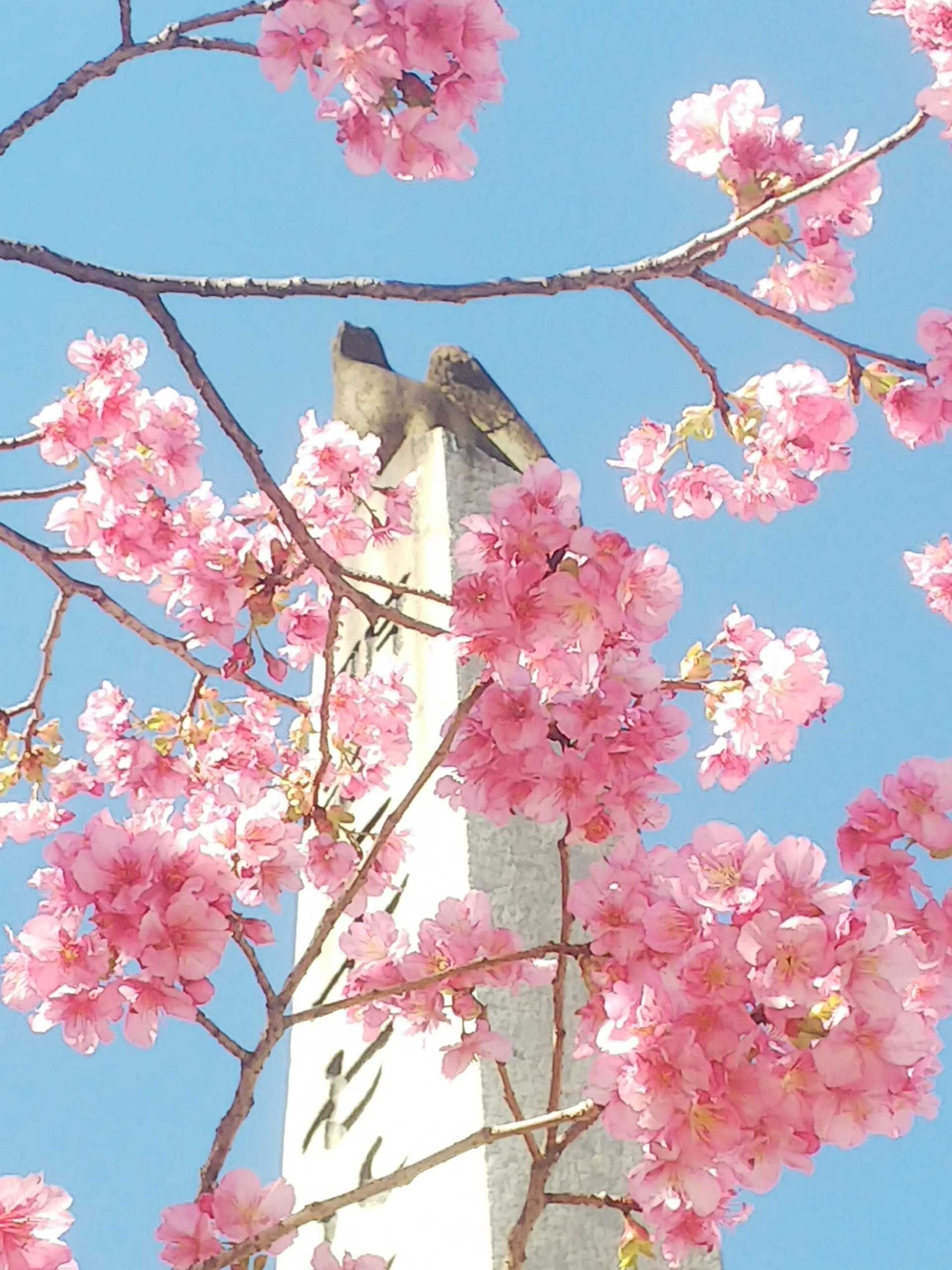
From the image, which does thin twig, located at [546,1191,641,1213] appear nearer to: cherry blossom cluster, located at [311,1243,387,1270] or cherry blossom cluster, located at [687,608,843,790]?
cherry blossom cluster, located at [311,1243,387,1270]

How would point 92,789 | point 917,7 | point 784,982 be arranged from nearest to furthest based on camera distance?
1. point 784,982
2. point 917,7
3. point 92,789

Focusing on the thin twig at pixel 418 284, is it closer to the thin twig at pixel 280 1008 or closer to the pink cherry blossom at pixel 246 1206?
the thin twig at pixel 280 1008

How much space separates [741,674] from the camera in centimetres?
172

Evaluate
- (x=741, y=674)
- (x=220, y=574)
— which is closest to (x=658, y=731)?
(x=741, y=674)

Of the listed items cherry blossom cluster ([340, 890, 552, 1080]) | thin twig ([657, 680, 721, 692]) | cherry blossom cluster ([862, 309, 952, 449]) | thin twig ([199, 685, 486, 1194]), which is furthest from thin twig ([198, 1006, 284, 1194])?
cherry blossom cluster ([862, 309, 952, 449])

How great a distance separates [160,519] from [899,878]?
127 centimetres

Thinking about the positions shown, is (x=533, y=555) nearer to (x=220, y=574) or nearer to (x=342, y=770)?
(x=220, y=574)

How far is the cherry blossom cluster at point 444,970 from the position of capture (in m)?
1.42

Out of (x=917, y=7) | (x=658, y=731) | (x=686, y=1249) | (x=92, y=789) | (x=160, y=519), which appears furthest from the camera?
(x=92, y=789)

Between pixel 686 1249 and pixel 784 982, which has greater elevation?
pixel 784 982

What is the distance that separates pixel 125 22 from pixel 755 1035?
126 centimetres

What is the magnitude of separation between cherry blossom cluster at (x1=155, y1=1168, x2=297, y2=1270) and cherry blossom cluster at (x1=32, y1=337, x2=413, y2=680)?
761mm

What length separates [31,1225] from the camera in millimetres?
1115

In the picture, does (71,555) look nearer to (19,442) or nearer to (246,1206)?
(19,442)
